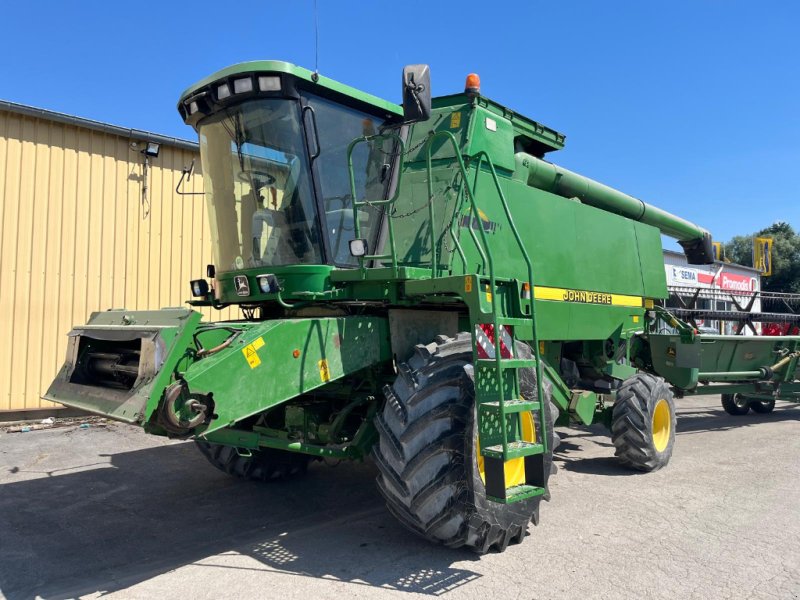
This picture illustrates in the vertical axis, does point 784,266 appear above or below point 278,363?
above

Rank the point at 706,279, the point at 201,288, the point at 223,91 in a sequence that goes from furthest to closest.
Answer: the point at 706,279, the point at 201,288, the point at 223,91

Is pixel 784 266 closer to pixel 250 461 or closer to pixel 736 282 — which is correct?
pixel 736 282

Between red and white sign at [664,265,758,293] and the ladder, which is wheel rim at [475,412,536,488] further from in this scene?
red and white sign at [664,265,758,293]

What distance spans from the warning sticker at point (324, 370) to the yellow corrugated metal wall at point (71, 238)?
640 cm

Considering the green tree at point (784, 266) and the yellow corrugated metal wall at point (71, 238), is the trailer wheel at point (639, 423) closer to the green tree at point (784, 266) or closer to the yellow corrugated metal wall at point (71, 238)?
the yellow corrugated metal wall at point (71, 238)

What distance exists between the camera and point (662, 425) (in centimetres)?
658

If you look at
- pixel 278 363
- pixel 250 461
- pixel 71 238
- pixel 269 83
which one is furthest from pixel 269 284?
pixel 71 238

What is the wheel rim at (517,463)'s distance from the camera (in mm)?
3771

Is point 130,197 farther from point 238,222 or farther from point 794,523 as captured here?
point 794,523

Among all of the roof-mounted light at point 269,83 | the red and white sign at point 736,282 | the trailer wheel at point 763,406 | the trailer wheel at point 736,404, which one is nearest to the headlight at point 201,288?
the roof-mounted light at point 269,83

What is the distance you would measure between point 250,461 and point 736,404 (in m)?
8.83

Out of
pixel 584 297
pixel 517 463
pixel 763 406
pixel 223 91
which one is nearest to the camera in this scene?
pixel 517 463

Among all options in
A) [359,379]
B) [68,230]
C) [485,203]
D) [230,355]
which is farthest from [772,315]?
[68,230]

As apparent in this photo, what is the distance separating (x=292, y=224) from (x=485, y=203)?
1.56m
